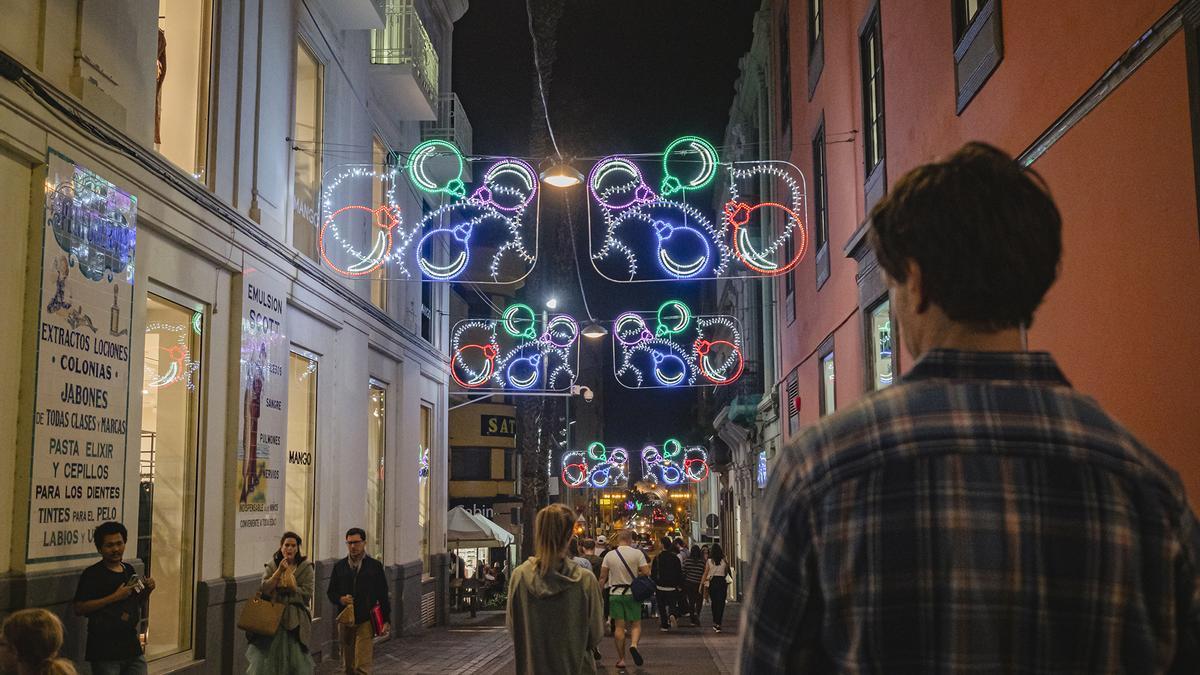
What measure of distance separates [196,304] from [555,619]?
23.4 ft

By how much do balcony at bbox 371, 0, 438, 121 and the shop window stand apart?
27.7 ft

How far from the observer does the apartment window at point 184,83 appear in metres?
12.4

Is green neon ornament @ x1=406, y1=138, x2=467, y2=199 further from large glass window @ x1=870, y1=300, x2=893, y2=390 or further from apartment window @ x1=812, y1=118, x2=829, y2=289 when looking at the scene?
apartment window @ x1=812, y1=118, x2=829, y2=289

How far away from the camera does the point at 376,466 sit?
20.8 metres

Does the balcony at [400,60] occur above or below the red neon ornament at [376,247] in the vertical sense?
above

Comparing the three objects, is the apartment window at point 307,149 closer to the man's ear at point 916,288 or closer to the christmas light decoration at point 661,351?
the christmas light decoration at point 661,351

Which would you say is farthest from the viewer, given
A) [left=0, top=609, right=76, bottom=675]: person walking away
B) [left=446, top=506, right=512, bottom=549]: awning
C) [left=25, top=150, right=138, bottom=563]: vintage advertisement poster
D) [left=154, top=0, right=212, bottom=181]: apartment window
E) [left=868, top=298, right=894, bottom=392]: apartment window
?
[left=446, top=506, right=512, bottom=549]: awning

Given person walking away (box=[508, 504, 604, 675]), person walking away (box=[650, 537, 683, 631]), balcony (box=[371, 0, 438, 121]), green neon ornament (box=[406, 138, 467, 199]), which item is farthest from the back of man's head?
person walking away (box=[650, 537, 683, 631])

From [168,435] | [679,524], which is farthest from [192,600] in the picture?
[679,524]

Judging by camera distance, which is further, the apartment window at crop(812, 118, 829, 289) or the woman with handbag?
the woman with handbag

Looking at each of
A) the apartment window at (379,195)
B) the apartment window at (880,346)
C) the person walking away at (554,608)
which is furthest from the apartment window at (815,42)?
the person walking away at (554,608)

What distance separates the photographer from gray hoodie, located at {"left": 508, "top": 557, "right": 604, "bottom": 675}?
23.4 ft

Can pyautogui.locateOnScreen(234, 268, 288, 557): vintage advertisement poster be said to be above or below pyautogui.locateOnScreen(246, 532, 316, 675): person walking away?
above

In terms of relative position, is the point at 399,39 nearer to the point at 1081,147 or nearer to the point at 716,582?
the point at 716,582
